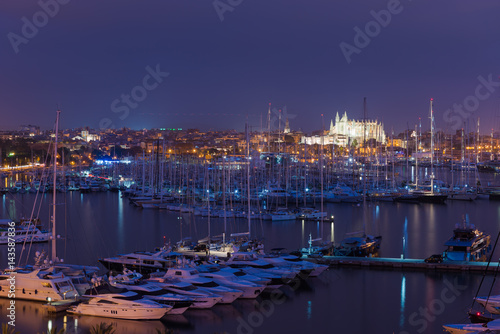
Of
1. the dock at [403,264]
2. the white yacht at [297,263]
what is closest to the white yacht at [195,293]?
the white yacht at [297,263]

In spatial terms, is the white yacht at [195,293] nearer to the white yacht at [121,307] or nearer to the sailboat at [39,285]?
the white yacht at [121,307]

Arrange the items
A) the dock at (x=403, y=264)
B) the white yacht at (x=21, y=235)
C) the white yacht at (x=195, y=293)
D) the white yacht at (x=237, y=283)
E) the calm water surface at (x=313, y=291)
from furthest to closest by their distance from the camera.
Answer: the white yacht at (x=21, y=235)
the dock at (x=403, y=264)
the white yacht at (x=237, y=283)
the white yacht at (x=195, y=293)
the calm water surface at (x=313, y=291)

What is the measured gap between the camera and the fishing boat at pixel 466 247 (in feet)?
36.4

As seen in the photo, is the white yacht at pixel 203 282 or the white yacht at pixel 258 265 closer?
the white yacht at pixel 203 282

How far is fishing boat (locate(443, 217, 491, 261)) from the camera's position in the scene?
11.1 m

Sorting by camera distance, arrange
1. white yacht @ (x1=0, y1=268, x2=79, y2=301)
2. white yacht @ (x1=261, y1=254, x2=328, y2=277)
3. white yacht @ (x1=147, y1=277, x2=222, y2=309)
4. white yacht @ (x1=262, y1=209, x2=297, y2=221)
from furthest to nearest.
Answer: white yacht @ (x1=262, y1=209, x2=297, y2=221), white yacht @ (x1=261, y1=254, x2=328, y2=277), white yacht @ (x1=0, y1=268, x2=79, y2=301), white yacht @ (x1=147, y1=277, x2=222, y2=309)

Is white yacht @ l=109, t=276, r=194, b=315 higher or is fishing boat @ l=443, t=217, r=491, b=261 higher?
fishing boat @ l=443, t=217, r=491, b=261

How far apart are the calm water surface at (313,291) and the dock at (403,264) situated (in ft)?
0.73

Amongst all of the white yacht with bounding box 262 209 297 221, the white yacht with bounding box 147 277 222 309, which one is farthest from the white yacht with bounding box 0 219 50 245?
the white yacht with bounding box 262 209 297 221

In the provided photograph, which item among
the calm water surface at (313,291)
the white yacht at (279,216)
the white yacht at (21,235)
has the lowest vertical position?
the calm water surface at (313,291)

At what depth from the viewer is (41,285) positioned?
8.26 metres

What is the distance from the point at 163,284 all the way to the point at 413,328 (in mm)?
3521

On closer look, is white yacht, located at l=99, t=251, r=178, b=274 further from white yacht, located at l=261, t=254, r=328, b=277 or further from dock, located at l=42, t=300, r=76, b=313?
dock, located at l=42, t=300, r=76, b=313

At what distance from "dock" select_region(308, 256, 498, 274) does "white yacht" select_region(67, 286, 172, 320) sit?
4148 mm
